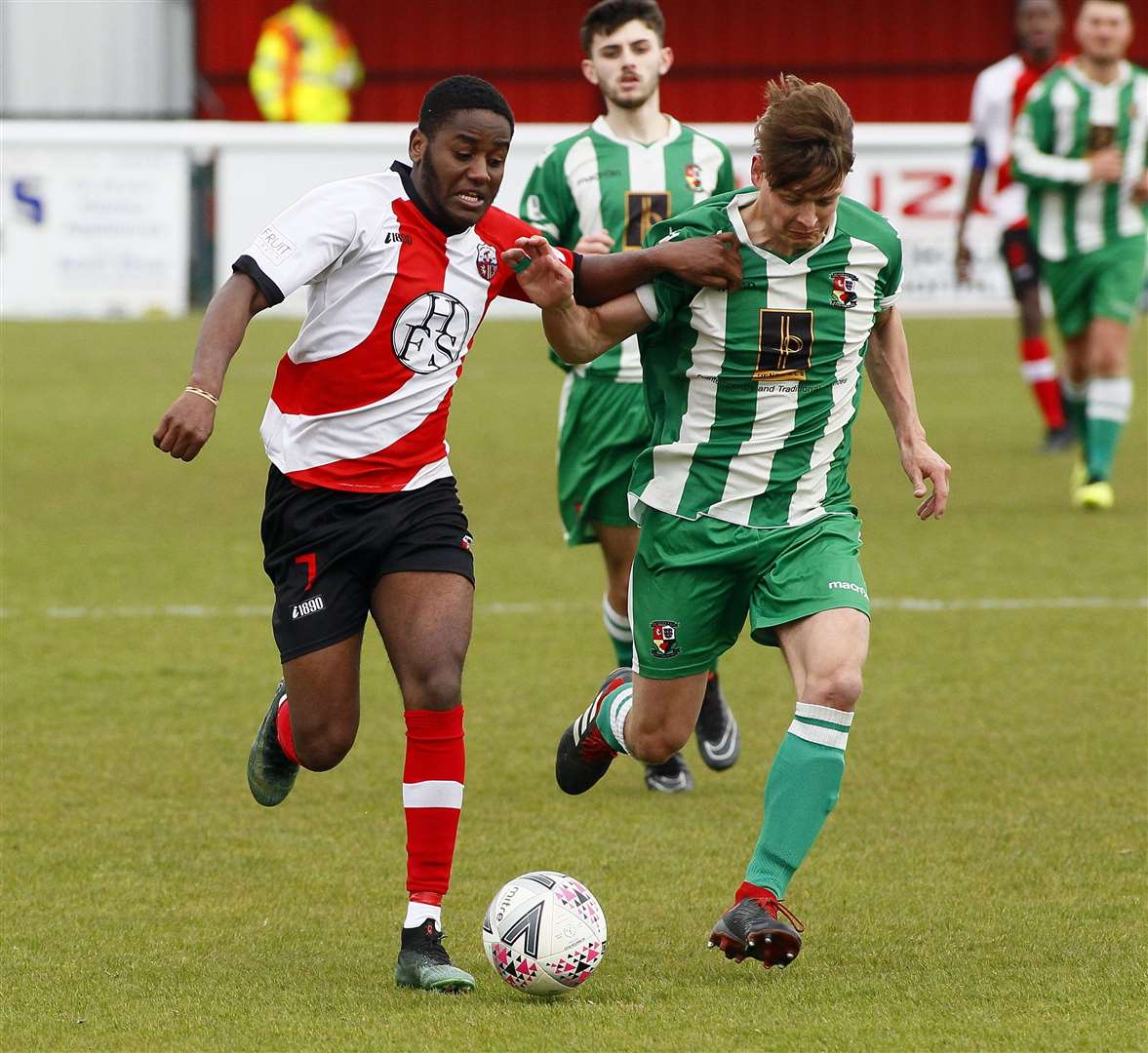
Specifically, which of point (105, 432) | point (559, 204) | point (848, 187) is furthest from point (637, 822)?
point (848, 187)

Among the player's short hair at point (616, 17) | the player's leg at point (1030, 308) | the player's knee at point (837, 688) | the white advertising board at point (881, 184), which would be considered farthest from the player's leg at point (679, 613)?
the white advertising board at point (881, 184)

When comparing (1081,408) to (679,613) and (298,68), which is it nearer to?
(679,613)

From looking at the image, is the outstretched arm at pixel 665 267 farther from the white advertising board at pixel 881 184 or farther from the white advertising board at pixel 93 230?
the white advertising board at pixel 93 230

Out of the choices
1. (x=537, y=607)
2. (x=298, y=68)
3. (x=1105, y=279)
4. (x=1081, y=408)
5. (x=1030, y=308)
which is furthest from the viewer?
(x=298, y=68)

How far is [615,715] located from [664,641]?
0.45 m

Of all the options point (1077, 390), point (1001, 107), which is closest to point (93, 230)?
point (1001, 107)

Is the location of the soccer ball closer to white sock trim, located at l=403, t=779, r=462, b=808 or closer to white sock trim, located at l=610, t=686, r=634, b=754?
white sock trim, located at l=403, t=779, r=462, b=808

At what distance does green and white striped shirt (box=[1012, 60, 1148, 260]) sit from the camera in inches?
440

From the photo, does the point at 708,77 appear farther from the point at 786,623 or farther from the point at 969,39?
the point at 786,623

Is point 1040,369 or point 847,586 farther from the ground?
point 847,586

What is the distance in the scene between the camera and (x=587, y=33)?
22.7ft

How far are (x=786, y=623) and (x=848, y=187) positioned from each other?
56.1ft

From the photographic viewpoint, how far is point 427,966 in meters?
4.48

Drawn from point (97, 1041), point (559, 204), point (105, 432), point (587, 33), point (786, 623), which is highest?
point (587, 33)
